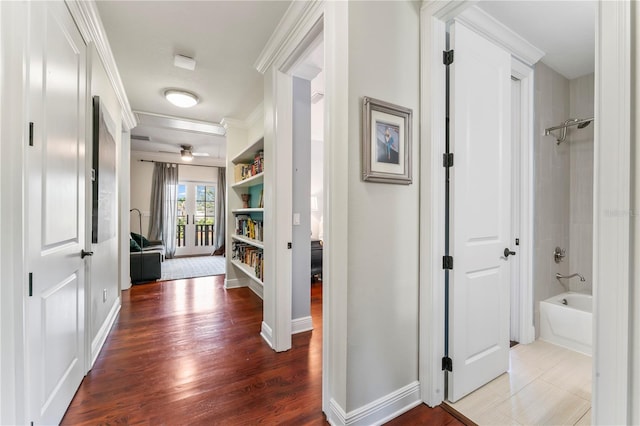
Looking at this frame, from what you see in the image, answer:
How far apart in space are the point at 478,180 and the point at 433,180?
0.38m

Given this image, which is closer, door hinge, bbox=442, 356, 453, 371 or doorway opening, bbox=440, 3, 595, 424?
door hinge, bbox=442, 356, 453, 371

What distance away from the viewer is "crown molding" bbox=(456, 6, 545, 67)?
1.80 meters

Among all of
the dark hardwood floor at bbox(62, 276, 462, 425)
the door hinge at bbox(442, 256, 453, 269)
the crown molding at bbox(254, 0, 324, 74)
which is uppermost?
the crown molding at bbox(254, 0, 324, 74)

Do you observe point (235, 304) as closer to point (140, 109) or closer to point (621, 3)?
point (140, 109)

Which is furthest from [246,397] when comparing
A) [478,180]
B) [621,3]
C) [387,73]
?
[621,3]

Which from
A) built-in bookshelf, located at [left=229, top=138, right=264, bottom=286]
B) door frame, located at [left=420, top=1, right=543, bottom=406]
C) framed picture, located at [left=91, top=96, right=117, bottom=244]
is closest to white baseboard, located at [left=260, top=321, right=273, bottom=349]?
built-in bookshelf, located at [left=229, top=138, right=264, bottom=286]

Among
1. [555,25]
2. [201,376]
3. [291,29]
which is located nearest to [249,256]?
[201,376]

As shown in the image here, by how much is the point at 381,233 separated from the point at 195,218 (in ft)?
23.2

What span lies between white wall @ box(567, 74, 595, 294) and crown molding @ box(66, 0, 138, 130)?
14.0 ft

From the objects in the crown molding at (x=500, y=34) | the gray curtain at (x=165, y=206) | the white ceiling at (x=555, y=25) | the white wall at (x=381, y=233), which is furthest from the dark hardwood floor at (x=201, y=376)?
the gray curtain at (x=165, y=206)

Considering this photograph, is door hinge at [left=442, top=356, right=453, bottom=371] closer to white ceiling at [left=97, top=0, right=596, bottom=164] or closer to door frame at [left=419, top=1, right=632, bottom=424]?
door frame at [left=419, top=1, right=632, bottom=424]

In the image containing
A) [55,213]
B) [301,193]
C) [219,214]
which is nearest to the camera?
[55,213]

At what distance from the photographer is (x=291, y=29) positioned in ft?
6.35

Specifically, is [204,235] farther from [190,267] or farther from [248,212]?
[248,212]
